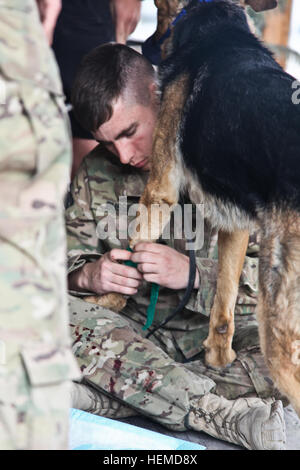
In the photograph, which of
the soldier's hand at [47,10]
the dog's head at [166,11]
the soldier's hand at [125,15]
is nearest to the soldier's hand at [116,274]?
the dog's head at [166,11]

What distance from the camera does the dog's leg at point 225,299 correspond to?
2150 millimetres

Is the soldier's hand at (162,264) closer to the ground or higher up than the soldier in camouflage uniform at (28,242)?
closer to the ground

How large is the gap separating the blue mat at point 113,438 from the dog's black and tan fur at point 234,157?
374 mm

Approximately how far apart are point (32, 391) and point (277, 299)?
0.88 m

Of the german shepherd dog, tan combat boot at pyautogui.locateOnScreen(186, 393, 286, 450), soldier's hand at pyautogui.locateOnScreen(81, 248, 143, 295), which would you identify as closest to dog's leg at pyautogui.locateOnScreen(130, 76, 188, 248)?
the german shepherd dog

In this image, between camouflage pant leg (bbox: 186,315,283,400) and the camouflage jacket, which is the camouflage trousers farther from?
the camouflage jacket

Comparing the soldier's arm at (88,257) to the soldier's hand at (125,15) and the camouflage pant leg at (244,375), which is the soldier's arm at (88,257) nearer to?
the camouflage pant leg at (244,375)

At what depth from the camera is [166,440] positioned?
5.15 ft

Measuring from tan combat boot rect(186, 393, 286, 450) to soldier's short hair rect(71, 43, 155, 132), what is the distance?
1.14 metres

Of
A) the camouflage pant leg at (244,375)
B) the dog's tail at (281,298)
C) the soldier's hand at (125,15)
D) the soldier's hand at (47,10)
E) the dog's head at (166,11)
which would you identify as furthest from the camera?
the soldier's hand at (125,15)

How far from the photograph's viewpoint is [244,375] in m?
2.08

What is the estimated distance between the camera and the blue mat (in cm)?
150
